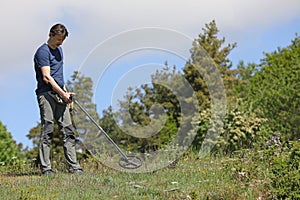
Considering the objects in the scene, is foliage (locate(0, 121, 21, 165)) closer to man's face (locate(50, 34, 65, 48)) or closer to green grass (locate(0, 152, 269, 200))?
man's face (locate(50, 34, 65, 48))

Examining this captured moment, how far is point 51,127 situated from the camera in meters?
7.92

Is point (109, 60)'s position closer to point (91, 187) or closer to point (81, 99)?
point (81, 99)

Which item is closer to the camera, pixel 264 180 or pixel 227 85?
pixel 264 180

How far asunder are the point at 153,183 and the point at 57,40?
2.43m

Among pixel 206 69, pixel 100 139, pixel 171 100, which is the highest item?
pixel 206 69

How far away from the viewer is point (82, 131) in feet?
32.9

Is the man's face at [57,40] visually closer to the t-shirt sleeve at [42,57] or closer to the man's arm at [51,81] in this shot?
the t-shirt sleeve at [42,57]

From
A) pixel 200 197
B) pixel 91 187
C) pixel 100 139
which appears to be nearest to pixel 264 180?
pixel 200 197

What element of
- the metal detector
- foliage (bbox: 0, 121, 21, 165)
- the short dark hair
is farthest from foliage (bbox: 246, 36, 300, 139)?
the short dark hair

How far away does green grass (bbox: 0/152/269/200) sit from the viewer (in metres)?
6.09

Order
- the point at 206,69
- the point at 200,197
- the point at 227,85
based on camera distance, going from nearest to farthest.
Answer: the point at 200,197
the point at 206,69
the point at 227,85

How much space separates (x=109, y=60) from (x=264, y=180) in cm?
398

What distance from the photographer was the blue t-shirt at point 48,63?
302 inches

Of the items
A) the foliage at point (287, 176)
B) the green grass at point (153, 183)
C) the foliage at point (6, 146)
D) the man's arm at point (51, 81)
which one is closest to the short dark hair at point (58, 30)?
the man's arm at point (51, 81)
